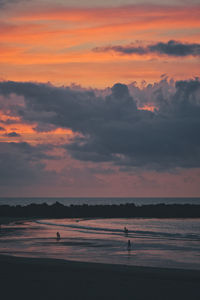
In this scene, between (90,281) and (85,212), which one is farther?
(85,212)

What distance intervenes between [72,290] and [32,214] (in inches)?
2573

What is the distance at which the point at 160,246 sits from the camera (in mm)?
32156

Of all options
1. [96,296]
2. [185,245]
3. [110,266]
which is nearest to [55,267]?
[110,266]

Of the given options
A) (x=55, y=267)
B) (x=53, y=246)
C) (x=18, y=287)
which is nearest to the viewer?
(x=18, y=287)

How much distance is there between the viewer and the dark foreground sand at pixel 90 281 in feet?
51.5

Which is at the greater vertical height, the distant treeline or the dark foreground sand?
the dark foreground sand

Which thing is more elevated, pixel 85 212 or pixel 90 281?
pixel 90 281

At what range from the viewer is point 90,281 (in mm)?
18156

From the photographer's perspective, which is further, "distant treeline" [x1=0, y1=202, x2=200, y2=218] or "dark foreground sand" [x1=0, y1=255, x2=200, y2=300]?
"distant treeline" [x1=0, y1=202, x2=200, y2=218]

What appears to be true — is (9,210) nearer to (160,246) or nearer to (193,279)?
(160,246)

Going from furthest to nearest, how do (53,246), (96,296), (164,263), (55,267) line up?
(53,246)
(164,263)
(55,267)
(96,296)

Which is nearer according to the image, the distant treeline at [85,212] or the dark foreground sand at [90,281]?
the dark foreground sand at [90,281]

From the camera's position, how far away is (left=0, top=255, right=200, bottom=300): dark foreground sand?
15.7m

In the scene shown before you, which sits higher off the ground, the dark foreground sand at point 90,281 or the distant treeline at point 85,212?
the dark foreground sand at point 90,281
